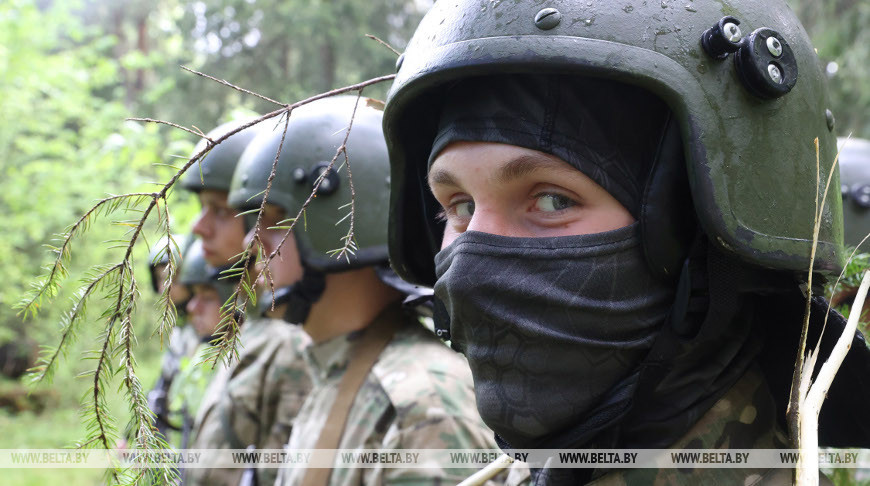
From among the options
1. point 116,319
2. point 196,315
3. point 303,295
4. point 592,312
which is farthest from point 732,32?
point 196,315

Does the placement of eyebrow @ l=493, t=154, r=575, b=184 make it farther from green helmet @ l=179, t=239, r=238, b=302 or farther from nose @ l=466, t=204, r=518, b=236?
green helmet @ l=179, t=239, r=238, b=302

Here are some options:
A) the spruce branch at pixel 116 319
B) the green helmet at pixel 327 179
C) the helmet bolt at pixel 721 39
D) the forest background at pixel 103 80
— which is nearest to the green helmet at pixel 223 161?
the green helmet at pixel 327 179

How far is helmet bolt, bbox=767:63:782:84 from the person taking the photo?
1720 mm

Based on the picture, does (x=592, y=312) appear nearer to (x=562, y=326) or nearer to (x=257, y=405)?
(x=562, y=326)

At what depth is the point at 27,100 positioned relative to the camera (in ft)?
43.9

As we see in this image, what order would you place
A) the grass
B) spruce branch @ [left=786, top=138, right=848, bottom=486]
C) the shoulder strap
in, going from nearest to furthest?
1. spruce branch @ [left=786, top=138, right=848, bottom=486]
2. the shoulder strap
3. the grass

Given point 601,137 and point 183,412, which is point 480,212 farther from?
point 183,412

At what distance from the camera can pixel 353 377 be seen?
124 inches

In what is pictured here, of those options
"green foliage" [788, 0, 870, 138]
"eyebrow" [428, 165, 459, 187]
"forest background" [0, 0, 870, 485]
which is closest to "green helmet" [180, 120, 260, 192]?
"eyebrow" [428, 165, 459, 187]

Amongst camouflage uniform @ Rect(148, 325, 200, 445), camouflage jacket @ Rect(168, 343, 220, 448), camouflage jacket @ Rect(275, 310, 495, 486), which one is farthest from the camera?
camouflage uniform @ Rect(148, 325, 200, 445)

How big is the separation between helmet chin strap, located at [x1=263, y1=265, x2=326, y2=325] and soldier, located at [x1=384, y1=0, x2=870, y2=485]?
175 centimetres

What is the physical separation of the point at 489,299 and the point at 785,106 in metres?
0.79

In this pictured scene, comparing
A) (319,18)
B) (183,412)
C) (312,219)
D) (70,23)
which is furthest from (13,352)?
(312,219)

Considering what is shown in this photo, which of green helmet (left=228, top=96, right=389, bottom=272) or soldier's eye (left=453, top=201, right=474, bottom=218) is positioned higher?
soldier's eye (left=453, top=201, right=474, bottom=218)
